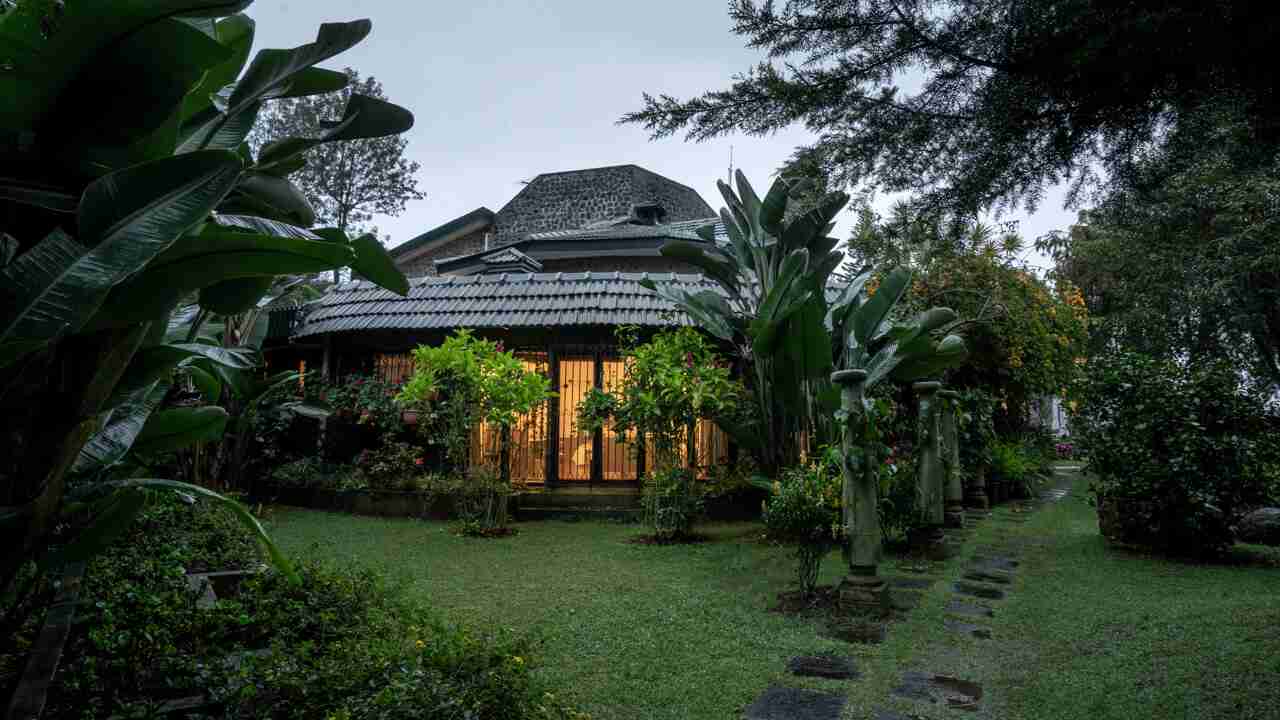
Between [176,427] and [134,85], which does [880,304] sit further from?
[134,85]

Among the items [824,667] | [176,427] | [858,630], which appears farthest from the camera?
[858,630]

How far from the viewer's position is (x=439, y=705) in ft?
7.38

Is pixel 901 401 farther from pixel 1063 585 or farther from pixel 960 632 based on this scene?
pixel 960 632

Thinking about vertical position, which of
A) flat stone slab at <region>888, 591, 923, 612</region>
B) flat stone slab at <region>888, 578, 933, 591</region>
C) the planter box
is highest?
the planter box

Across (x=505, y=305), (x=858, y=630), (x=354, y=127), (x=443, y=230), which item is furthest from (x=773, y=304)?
(x=443, y=230)

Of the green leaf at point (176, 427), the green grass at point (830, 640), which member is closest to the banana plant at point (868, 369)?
the green grass at point (830, 640)

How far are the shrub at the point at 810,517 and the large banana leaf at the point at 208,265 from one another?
13.4 ft

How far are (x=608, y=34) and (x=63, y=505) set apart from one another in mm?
3119

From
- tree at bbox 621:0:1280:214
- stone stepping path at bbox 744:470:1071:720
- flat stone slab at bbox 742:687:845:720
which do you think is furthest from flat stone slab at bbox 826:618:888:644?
tree at bbox 621:0:1280:214

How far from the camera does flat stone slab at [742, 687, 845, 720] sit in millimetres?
3160

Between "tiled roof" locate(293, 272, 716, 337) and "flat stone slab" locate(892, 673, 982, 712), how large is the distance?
6.35 m

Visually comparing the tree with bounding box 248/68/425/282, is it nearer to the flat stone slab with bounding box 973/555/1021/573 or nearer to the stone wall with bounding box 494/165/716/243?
the stone wall with bounding box 494/165/716/243

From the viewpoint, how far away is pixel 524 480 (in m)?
9.98

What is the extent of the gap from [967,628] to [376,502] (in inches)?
290
